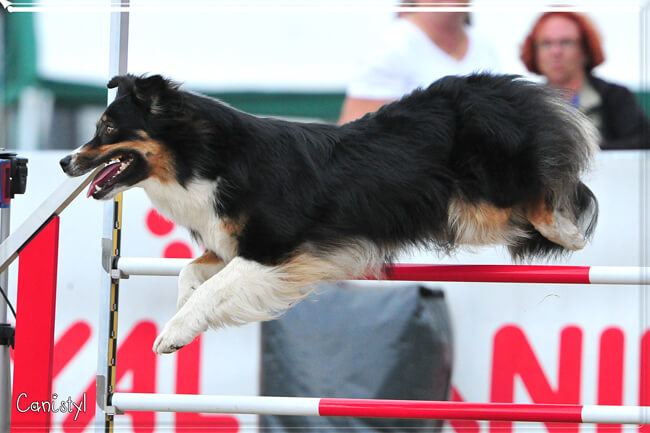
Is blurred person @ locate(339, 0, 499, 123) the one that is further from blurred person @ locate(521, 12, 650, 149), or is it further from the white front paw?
the white front paw

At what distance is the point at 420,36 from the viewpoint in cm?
404

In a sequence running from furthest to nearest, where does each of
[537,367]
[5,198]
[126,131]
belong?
[537,367] → [5,198] → [126,131]

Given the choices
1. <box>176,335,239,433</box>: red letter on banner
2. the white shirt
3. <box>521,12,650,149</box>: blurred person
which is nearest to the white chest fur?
<box>176,335,239,433</box>: red letter on banner

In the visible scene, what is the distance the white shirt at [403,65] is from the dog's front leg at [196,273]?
1.52 metres

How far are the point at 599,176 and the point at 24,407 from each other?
2.36m

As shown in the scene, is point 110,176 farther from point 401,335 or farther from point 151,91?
point 401,335

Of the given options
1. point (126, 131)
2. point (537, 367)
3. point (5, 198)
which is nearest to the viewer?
point (126, 131)

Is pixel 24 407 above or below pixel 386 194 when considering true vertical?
below

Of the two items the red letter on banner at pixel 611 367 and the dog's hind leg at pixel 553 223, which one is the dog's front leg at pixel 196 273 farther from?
the red letter on banner at pixel 611 367

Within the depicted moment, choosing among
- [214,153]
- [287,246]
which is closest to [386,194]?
[287,246]

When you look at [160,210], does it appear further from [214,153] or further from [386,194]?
[386,194]

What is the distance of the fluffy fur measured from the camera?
252 cm

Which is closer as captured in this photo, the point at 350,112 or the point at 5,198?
the point at 5,198

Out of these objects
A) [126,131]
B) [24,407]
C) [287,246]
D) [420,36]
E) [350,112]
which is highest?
[420,36]
